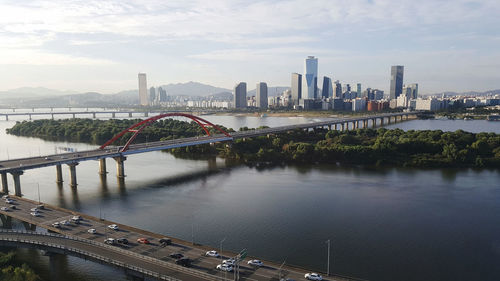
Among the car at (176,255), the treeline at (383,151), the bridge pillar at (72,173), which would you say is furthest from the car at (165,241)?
the treeline at (383,151)

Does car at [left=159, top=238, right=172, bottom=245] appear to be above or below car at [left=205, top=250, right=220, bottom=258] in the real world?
above

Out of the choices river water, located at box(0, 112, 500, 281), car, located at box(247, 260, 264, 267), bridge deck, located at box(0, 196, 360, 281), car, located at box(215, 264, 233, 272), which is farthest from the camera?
river water, located at box(0, 112, 500, 281)

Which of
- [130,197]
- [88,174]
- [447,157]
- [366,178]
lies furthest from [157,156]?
[447,157]

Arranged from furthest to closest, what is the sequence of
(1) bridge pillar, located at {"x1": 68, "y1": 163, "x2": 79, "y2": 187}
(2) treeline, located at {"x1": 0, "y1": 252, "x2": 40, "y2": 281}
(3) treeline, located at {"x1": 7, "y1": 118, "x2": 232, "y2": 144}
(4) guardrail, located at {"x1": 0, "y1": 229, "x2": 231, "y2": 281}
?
(3) treeline, located at {"x1": 7, "y1": 118, "x2": 232, "y2": 144} < (1) bridge pillar, located at {"x1": 68, "y1": 163, "x2": 79, "y2": 187} < (2) treeline, located at {"x1": 0, "y1": 252, "x2": 40, "y2": 281} < (4) guardrail, located at {"x1": 0, "y1": 229, "x2": 231, "y2": 281}

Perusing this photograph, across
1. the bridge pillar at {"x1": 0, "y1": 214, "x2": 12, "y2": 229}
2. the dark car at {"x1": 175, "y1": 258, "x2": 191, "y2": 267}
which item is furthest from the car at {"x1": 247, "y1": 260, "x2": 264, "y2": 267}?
the bridge pillar at {"x1": 0, "y1": 214, "x2": 12, "y2": 229}

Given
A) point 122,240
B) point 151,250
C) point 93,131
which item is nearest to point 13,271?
point 122,240

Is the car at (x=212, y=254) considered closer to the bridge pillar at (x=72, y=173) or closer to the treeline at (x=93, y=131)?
the bridge pillar at (x=72, y=173)

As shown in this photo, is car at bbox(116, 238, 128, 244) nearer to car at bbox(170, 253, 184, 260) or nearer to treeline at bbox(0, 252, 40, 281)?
car at bbox(170, 253, 184, 260)
